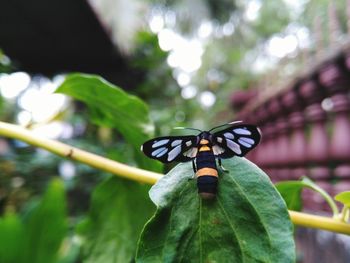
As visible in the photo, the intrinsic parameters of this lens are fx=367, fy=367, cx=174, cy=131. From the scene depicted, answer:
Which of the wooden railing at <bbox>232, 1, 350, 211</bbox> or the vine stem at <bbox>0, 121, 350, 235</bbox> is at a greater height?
the wooden railing at <bbox>232, 1, 350, 211</bbox>

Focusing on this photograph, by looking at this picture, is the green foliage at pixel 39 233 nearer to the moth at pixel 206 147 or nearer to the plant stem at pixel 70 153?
the plant stem at pixel 70 153

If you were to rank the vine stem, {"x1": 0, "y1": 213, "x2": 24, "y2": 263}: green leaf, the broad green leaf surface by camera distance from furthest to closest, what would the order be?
{"x1": 0, "y1": 213, "x2": 24, "y2": 263}: green leaf < the vine stem < the broad green leaf surface

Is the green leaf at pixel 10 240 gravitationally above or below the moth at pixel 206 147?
above

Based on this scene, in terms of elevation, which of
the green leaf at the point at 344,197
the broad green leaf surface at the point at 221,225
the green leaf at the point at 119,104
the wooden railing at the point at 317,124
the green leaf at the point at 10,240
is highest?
the wooden railing at the point at 317,124

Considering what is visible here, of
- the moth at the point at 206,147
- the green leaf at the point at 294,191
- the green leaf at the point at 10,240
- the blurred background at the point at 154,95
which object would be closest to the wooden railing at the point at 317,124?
the blurred background at the point at 154,95

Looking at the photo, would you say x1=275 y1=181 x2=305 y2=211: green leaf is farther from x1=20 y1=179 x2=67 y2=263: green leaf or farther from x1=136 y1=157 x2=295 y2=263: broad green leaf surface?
x1=20 y1=179 x2=67 y2=263: green leaf

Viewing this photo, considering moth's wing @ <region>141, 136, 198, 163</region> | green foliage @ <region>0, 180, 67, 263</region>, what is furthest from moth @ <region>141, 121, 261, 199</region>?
green foliage @ <region>0, 180, 67, 263</region>

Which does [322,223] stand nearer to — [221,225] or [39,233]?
[221,225]

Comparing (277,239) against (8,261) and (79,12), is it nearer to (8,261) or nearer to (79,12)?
(8,261)
